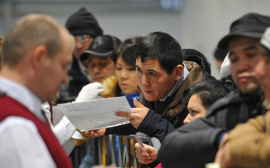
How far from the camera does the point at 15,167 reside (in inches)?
76.0

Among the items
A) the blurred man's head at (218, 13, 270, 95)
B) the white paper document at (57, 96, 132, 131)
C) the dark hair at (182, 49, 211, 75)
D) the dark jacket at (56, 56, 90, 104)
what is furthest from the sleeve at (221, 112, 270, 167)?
the dark jacket at (56, 56, 90, 104)

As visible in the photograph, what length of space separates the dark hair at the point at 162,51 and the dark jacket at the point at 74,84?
227 centimetres

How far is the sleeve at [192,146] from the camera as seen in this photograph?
228cm

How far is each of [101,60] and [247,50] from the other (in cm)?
305

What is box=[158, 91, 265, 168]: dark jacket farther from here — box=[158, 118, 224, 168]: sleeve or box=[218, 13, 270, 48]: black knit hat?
box=[218, 13, 270, 48]: black knit hat

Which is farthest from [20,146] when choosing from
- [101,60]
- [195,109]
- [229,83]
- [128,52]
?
[101,60]

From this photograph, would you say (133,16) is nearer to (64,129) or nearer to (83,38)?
(83,38)

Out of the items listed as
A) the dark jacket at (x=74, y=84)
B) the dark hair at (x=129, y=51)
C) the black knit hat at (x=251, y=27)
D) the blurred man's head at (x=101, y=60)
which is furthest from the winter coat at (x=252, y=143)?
the dark jacket at (x=74, y=84)

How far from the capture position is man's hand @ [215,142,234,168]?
6.76 feet

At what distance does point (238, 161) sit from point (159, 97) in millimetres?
1561

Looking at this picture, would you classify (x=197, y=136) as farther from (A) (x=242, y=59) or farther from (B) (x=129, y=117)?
(B) (x=129, y=117)

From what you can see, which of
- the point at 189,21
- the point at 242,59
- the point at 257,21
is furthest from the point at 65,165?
the point at 189,21

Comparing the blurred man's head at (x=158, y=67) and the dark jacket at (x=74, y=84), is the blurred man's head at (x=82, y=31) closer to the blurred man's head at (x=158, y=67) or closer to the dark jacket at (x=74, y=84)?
the dark jacket at (x=74, y=84)

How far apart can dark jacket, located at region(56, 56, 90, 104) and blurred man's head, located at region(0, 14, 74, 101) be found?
11.5 feet
